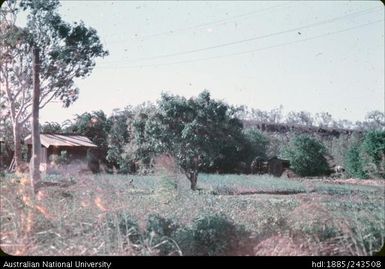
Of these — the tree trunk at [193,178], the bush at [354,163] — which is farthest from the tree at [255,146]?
the bush at [354,163]

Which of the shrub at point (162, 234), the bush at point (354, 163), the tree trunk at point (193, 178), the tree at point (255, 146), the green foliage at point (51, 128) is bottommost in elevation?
the shrub at point (162, 234)

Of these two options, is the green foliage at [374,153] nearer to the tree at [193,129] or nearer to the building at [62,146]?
the building at [62,146]

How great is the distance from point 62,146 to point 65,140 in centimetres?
16

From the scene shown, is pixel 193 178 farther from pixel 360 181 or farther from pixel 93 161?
pixel 360 181

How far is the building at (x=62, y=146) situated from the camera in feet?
30.1

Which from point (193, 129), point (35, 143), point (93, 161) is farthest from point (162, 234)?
point (193, 129)

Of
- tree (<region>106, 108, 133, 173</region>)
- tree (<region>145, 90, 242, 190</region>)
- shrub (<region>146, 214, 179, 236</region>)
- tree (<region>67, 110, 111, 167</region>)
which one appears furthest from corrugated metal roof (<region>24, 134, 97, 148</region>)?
tree (<region>145, 90, 242, 190</region>)

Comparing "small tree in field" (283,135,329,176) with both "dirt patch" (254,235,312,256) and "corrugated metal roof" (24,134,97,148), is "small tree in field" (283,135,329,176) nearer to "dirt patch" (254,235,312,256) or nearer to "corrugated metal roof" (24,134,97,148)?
"dirt patch" (254,235,312,256)

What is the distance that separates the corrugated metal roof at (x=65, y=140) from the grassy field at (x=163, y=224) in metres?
0.85

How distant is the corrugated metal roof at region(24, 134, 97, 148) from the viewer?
30.8ft

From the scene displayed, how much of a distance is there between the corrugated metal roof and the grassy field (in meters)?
0.85

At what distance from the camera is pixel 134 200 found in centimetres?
891
